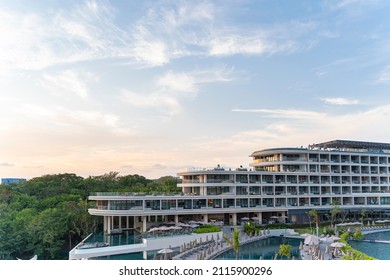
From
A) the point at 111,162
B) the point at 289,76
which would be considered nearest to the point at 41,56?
the point at 111,162

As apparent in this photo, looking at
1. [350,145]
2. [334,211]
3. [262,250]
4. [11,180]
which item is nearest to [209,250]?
[262,250]

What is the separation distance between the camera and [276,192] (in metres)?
21.7

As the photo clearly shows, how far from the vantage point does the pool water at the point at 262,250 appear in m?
11.9

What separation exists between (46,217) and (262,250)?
8686 mm

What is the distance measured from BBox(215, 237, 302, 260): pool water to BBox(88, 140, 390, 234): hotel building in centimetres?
416

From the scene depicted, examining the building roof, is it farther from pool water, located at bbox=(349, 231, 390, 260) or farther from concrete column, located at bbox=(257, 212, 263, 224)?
pool water, located at bbox=(349, 231, 390, 260)

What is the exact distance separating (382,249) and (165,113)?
9863 mm

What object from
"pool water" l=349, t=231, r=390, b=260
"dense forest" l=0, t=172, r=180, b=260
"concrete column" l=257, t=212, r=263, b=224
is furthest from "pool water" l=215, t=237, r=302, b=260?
"dense forest" l=0, t=172, r=180, b=260

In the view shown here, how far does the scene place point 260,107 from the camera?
45.7 ft

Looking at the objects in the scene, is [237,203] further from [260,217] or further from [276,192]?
[276,192]

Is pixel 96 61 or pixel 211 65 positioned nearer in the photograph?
pixel 96 61

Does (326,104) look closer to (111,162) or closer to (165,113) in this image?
(165,113)
